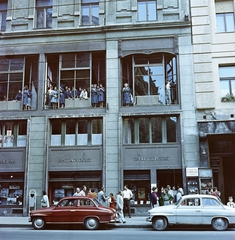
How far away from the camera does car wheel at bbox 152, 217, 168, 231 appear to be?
1401 cm

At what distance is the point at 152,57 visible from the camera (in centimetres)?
2239

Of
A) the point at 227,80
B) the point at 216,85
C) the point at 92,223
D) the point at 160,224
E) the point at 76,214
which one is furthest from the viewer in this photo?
the point at 227,80

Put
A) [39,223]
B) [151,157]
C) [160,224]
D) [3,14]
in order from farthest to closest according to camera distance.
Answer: [3,14]
[151,157]
[39,223]
[160,224]

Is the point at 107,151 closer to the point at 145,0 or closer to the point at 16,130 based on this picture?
the point at 16,130

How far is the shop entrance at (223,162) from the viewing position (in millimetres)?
21141

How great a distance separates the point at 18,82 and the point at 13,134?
377 centimetres

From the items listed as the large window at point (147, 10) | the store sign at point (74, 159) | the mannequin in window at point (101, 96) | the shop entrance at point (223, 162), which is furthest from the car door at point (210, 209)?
the large window at point (147, 10)

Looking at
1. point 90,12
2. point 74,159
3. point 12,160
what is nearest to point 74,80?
point 90,12

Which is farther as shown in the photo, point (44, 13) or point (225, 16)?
point (44, 13)

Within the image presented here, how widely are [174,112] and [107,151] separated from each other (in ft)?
16.7

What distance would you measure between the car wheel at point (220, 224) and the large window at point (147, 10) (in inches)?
578

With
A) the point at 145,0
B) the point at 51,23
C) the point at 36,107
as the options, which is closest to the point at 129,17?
the point at 145,0

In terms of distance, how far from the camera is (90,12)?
77.1 feet

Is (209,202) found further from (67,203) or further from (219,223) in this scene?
(67,203)
